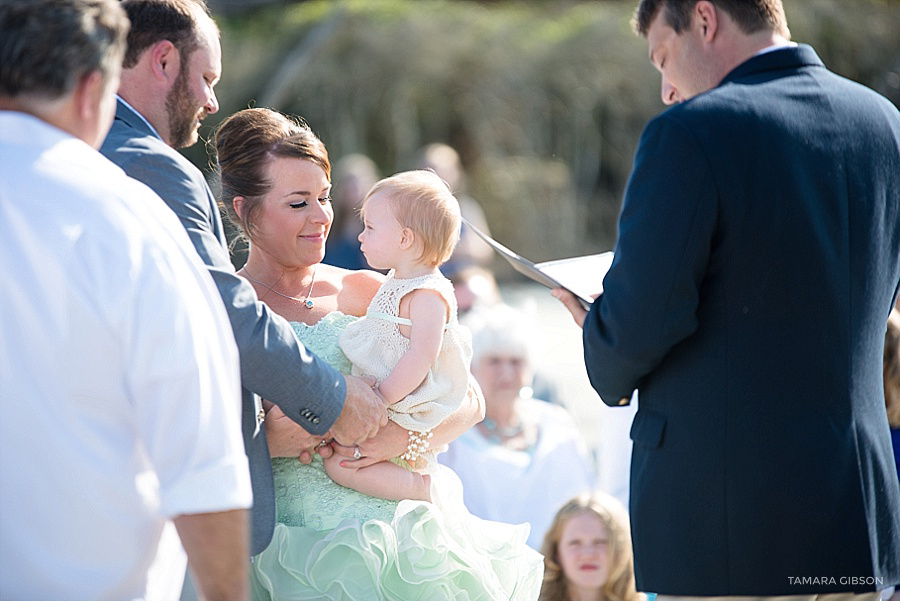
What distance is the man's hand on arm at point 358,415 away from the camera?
236 cm

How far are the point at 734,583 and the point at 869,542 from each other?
0.29 metres

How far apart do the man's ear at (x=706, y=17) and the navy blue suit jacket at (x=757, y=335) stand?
0.18 metres

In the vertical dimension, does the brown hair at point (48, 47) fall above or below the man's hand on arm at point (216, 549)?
above

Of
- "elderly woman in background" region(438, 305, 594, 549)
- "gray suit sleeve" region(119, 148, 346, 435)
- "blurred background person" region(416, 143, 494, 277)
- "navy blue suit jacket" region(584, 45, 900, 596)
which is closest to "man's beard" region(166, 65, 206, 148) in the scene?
"gray suit sleeve" region(119, 148, 346, 435)

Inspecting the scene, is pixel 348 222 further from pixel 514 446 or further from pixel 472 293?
pixel 514 446

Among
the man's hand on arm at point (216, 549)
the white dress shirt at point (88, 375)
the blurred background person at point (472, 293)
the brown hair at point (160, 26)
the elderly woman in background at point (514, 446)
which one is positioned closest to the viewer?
the white dress shirt at point (88, 375)

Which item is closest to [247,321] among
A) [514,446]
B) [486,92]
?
[514,446]

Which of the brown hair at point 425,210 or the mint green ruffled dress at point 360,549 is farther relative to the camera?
the brown hair at point 425,210

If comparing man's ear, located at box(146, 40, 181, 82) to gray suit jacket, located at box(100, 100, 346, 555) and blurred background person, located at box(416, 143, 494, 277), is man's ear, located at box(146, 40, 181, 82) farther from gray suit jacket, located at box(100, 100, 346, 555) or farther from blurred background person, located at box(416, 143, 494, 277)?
blurred background person, located at box(416, 143, 494, 277)

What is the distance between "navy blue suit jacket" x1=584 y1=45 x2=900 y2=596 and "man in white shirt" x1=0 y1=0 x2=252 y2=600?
983mm

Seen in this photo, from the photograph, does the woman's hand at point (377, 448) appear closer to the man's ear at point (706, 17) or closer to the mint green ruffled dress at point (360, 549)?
the mint green ruffled dress at point (360, 549)

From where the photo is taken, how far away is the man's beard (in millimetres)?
2363

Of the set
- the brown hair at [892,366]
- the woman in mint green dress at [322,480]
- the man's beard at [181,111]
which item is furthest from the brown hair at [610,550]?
the man's beard at [181,111]

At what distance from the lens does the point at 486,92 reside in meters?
9.36
